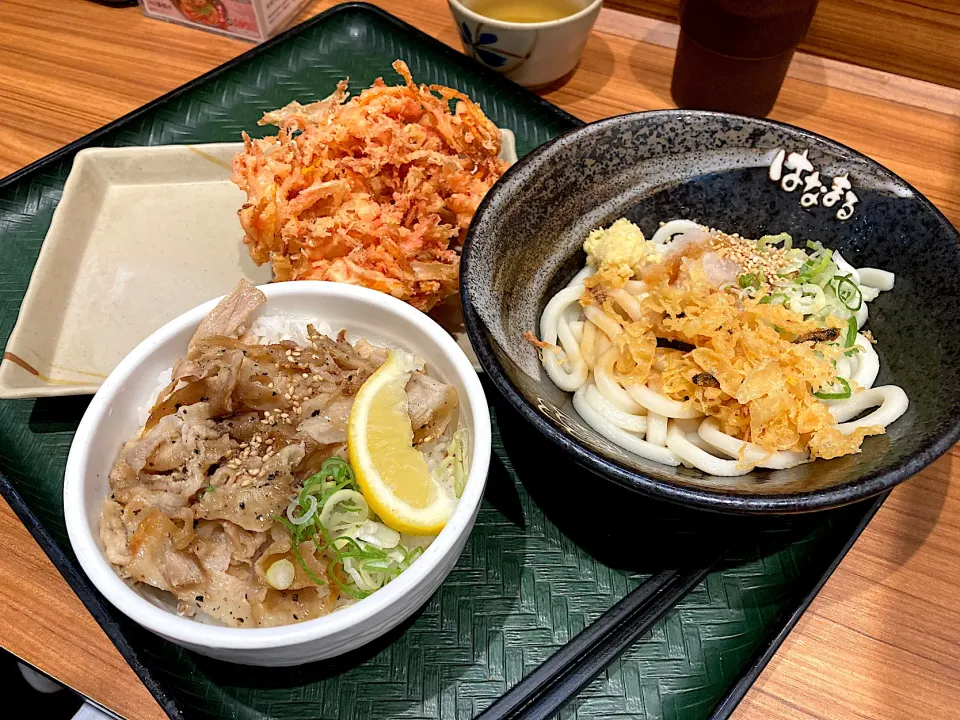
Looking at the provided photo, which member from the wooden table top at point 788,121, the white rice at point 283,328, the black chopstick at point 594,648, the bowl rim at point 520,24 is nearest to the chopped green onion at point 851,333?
the wooden table top at point 788,121

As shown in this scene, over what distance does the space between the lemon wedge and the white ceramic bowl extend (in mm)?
67

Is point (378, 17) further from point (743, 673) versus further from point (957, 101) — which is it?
point (743, 673)

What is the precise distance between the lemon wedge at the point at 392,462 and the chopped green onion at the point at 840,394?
30.9 inches

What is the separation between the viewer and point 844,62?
250cm

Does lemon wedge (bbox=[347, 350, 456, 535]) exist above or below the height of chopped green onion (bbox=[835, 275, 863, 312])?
below

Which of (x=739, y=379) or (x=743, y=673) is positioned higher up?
(x=739, y=379)

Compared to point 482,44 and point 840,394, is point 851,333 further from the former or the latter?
point 482,44

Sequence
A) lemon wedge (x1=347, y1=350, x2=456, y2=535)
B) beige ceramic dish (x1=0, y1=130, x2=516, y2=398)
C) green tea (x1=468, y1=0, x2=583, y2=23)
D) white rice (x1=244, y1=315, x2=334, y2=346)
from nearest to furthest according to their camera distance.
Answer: lemon wedge (x1=347, y1=350, x2=456, y2=535) < white rice (x1=244, y1=315, x2=334, y2=346) < beige ceramic dish (x1=0, y1=130, x2=516, y2=398) < green tea (x1=468, y1=0, x2=583, y2=23)

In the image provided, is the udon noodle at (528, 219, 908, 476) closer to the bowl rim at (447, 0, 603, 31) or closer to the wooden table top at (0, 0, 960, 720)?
the wooden table top at (0, 0, 960, 720)

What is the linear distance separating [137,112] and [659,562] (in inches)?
81.2

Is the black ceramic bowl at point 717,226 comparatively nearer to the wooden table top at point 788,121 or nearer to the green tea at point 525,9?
the wooden table top at point 788,121

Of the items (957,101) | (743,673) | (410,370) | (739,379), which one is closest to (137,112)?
(410,370)

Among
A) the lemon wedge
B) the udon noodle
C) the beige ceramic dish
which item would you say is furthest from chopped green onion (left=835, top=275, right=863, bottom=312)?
the lemon wedge

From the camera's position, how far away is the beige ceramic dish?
1599 millimetres
